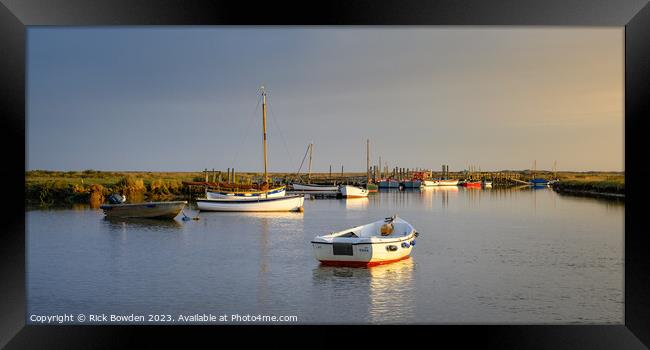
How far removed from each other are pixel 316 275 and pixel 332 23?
17.4ft

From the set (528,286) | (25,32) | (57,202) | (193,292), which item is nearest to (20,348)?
(25,32)

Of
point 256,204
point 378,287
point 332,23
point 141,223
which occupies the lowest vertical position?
point 378,287

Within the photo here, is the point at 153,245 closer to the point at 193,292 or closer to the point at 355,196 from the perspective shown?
the point at 193,292

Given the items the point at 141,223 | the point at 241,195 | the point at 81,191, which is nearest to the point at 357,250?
the point at 141,223

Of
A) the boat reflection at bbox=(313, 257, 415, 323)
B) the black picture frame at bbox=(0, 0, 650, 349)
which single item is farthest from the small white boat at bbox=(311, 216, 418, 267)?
the black picture frame at bbox=(0, 0, 650, 349)

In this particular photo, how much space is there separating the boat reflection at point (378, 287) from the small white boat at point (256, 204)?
1293 centimetres

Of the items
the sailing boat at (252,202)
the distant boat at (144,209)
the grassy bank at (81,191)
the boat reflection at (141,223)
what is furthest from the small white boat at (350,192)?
the distant boat at (144,209)

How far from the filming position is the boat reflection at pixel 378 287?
7.23 metres

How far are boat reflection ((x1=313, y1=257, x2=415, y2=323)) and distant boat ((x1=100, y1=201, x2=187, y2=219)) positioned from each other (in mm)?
10250

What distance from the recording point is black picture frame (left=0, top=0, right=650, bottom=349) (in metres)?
4.93

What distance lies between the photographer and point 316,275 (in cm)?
949

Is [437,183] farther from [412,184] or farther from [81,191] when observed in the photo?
[81,191]

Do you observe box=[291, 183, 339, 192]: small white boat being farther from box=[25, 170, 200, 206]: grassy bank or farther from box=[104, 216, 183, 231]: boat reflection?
box=[104, 216, 183, 231]: boat reflection

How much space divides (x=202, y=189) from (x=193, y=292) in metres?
26.1
